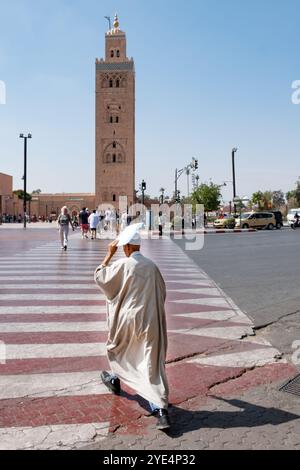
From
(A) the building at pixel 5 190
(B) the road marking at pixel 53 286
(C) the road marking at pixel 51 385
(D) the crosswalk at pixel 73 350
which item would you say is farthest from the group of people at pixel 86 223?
(A) the building at pixel 5 190

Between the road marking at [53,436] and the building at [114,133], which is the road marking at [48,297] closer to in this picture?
the road marking at [53,436]

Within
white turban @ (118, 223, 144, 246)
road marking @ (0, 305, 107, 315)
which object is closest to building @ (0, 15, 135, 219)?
road marking @ (0, 305, 107, 315)

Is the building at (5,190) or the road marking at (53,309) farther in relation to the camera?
the building at (5,190)

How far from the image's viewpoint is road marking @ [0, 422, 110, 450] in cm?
327

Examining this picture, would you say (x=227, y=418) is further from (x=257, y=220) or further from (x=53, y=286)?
(x=257, y=220)

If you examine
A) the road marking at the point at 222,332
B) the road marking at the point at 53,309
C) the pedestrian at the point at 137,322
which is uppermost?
the pedestrian at the point at 137,322

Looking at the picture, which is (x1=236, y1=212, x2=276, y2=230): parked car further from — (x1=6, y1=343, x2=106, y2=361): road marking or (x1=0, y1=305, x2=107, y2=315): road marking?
(x1=6, y1=343, x2=106, y2=361): road marking

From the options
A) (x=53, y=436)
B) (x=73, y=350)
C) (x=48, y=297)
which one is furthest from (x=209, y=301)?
(x=53, y=436)

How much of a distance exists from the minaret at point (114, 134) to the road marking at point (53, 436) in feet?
291

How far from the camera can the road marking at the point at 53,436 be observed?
327 centimetres

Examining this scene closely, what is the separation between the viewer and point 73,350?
5.39 m

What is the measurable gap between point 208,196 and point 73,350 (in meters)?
60.8

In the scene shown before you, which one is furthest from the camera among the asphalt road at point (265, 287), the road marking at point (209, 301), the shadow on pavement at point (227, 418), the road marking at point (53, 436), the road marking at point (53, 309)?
the road marking at point (209, 301)

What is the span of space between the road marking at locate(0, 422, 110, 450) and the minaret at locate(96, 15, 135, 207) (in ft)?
291
